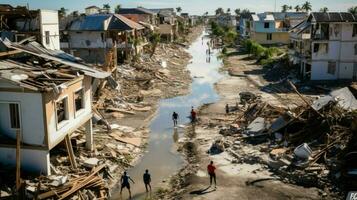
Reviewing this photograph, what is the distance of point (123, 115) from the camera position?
35.0 m

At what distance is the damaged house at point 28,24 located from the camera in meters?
38.9

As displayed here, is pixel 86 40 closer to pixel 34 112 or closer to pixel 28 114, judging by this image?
pixel 28 114

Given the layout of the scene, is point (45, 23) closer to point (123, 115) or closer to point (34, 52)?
point (123, 115)

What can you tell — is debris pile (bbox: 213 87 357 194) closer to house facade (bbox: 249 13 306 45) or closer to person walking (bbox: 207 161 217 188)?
person walking (bbox: 207 161 217 188)

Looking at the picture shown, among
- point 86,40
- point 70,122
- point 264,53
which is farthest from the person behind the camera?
point 264,53

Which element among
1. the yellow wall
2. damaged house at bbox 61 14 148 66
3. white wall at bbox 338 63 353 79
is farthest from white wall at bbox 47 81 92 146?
the yellow wall

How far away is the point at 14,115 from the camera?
18.5 metres

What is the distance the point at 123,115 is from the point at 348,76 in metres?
27.9

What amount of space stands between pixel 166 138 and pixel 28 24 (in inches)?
830

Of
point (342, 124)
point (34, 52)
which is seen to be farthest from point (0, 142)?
point (342, 124)

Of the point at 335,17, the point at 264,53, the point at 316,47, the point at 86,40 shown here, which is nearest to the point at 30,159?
the point at 316,47

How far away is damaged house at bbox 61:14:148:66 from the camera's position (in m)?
54.7

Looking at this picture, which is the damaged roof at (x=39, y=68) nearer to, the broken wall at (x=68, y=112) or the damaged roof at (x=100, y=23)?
the broken wall at (x=68, y=112)

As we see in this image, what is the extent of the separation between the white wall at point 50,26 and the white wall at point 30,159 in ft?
81.1
